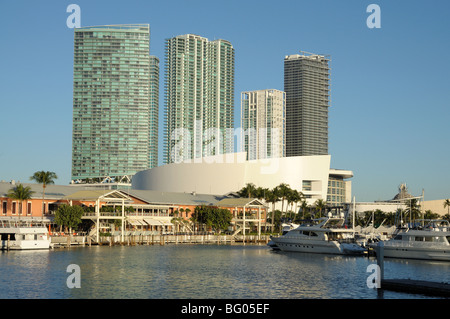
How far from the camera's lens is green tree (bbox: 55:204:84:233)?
104 m

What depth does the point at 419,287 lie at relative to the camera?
147 feet

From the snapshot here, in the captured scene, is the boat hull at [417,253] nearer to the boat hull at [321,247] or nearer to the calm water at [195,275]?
the calm water at [195,275]

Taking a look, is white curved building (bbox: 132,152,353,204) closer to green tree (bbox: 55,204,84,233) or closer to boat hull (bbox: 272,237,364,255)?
green tree (bbox: 55,204,84,233)

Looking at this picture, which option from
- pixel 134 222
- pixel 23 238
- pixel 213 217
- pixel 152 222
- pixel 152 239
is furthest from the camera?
pixel 213 217

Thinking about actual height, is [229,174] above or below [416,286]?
above

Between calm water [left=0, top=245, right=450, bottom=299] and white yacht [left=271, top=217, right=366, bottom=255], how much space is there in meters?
2.36

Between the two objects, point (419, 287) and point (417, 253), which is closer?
point (419, 287)

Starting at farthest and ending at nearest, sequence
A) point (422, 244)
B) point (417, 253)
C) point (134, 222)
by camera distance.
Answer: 1. point (134, 222)
2. point (417, 253)
3. point (422, 244)

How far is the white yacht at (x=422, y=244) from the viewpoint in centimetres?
7538

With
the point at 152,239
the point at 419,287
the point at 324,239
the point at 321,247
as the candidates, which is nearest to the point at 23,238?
the point at 152,239

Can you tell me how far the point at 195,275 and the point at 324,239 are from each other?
33.5 meters

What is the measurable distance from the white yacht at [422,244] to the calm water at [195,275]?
1.67m

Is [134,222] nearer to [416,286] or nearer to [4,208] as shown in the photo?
[4,208]
